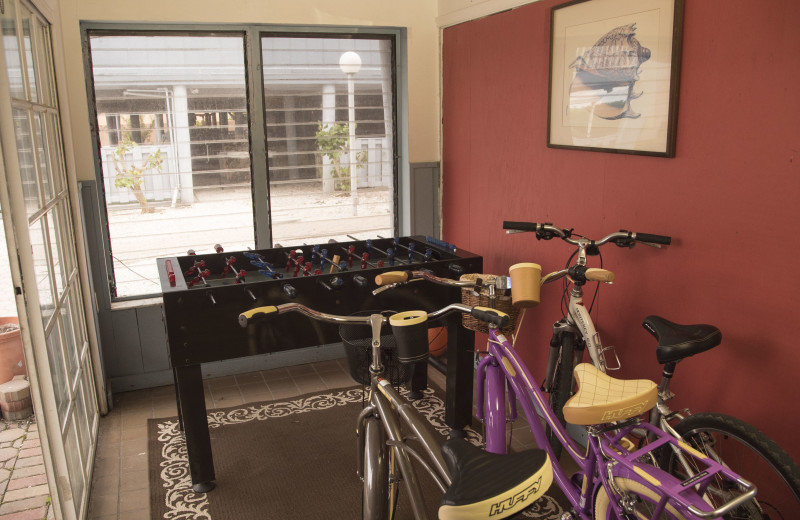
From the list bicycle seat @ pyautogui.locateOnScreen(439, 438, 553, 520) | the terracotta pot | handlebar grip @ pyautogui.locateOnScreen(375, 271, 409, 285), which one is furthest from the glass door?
bicycle seat @ pyautogui.locateOnScreen(439, 438, 553, 520)

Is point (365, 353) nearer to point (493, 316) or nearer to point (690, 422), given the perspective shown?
point (493, 316)

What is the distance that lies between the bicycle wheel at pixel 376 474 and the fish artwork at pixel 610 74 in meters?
1.79

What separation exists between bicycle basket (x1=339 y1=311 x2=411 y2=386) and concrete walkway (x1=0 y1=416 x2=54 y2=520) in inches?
56.9

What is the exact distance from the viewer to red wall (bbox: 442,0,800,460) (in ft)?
7.54

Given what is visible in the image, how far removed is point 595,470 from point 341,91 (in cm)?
319

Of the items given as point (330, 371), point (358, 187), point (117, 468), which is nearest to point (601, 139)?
point (358, 187)

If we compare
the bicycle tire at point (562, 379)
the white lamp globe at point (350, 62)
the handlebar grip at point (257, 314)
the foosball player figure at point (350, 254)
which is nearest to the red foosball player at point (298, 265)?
the foosball player figure at point (350, 254)

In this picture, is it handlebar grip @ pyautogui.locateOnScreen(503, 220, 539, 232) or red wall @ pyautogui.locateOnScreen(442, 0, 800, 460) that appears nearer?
red wall @ pyautogui.locateOnScreen(442, 0, 800, 460)

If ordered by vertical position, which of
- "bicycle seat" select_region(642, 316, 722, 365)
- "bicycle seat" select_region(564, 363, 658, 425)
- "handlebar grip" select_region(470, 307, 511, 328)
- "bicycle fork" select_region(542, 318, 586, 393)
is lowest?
"bicycle fork" select_region(542, 318, 586, 393)

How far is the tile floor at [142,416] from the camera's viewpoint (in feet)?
9.97

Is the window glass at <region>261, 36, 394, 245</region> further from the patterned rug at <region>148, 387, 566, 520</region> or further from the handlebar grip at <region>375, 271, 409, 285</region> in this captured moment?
the handlebar grip at <region>375, 271, 409, 285</region>

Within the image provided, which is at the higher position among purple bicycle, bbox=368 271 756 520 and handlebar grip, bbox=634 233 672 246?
handlebar grip, bbox=634 233 672 246

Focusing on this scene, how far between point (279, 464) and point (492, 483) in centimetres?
203

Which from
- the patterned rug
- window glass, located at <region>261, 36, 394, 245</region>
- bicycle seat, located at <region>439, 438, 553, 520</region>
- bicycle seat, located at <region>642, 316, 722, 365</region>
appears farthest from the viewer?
window glass, located at <region>261, 36, 394, 245</region>
